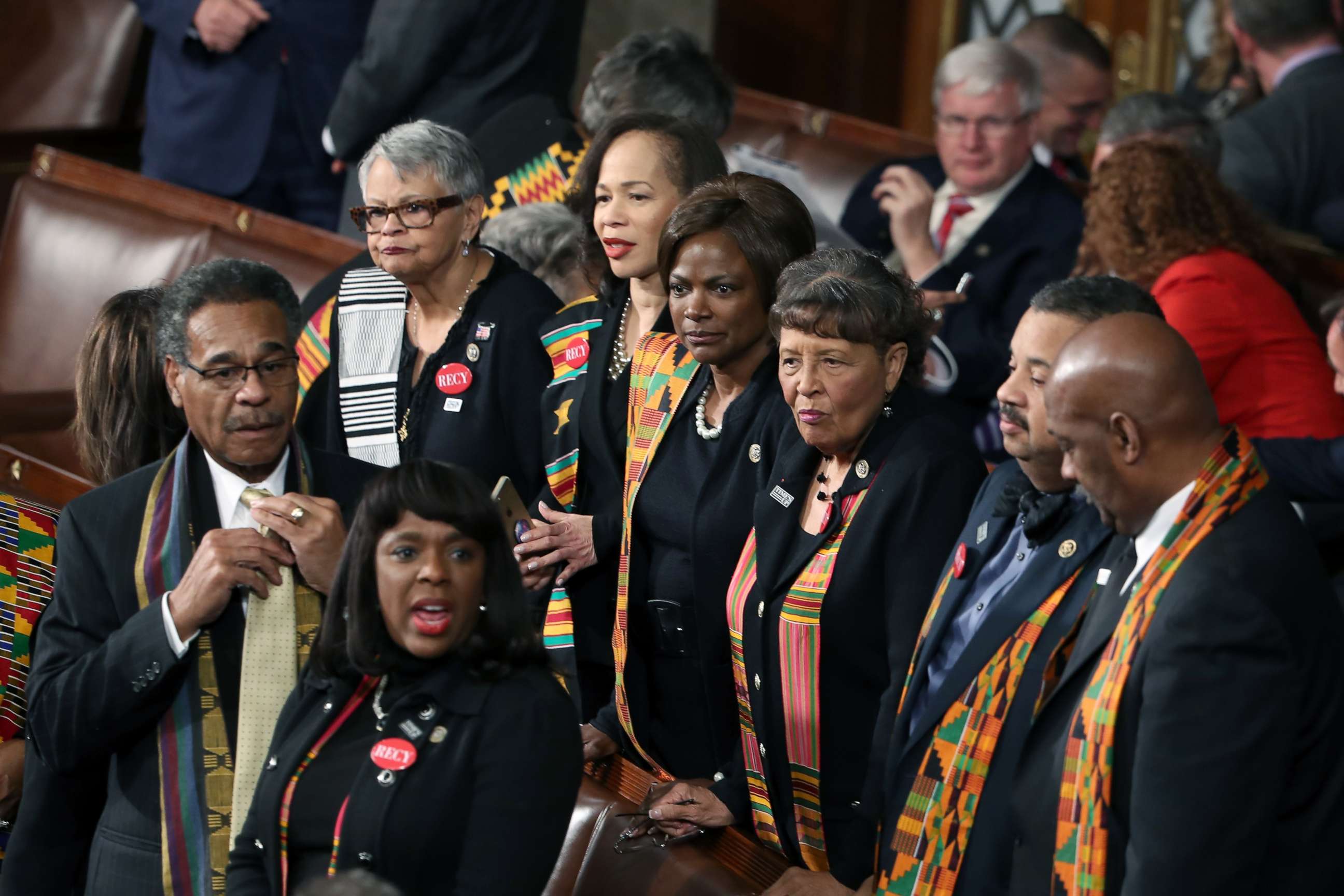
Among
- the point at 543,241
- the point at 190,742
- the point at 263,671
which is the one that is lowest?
the point at 190,742

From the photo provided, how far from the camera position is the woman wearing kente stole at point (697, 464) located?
9.27 feet

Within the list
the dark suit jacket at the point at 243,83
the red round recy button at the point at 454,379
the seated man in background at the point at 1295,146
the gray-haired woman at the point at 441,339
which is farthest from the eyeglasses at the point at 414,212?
the seated man in background at the point at 1295,146

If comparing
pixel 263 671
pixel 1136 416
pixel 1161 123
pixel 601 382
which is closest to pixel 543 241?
pixel 601 382

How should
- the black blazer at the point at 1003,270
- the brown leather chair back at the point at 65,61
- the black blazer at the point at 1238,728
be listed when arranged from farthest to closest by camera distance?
the brown leather chair back at the point at 65,61 < the black blazer at the point at 1003,270 < the black blazer at the point at 1238,728

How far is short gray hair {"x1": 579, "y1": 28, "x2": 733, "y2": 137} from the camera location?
12.5 ft

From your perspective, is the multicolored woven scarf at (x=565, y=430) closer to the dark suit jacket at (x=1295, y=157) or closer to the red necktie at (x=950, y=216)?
the red necktie at (x=950, y=216)

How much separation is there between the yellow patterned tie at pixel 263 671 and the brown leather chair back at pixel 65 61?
411 cm

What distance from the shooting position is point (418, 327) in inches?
134

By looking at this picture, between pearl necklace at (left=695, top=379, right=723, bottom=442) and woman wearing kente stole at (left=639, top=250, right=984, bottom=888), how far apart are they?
0.25 metres

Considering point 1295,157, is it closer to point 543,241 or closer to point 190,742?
point 543,241

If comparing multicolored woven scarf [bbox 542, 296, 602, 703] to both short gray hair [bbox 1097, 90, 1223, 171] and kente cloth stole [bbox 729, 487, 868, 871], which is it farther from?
short gray hair [bbox 1097, 90, 1223, 171]

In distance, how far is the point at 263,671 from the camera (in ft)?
8.07

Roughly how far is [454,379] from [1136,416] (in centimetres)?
158

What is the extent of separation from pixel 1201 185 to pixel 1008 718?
180 centimetres
